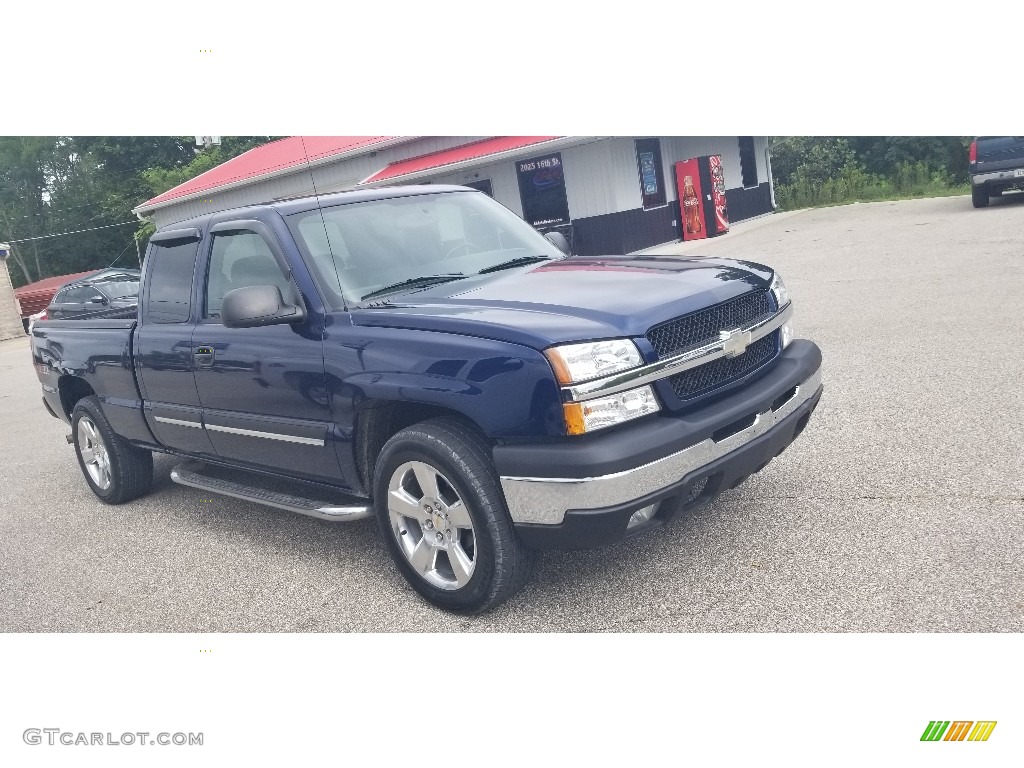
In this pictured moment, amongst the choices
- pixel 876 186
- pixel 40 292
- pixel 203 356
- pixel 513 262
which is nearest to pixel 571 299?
pixel 513 262

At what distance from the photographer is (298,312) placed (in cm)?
393

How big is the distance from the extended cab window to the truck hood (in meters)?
0.65

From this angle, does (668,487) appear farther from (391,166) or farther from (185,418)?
(391,166)

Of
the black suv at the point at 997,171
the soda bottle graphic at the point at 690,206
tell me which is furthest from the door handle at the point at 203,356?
the soda bottle graphic at the point at 690,206

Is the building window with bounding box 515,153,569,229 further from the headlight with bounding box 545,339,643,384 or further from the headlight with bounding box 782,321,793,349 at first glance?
the headlight with bounding box 545,339,643,384

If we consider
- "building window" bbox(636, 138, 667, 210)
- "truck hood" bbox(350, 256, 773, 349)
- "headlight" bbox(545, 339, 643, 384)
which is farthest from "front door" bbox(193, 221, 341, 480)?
"building window" bbox(636, 138, 667, 210)

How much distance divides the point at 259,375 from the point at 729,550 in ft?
7.79

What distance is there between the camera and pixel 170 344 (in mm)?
4852

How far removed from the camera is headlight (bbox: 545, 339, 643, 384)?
3.13m

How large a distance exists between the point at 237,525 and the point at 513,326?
8.93 ft

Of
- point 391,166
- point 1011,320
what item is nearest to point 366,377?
point 391,166

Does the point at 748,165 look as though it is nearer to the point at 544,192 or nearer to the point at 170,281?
the point at 544,192

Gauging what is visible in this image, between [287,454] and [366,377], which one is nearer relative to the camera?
[366,377]

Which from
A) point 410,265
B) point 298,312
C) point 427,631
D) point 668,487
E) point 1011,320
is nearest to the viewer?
point 668,487
